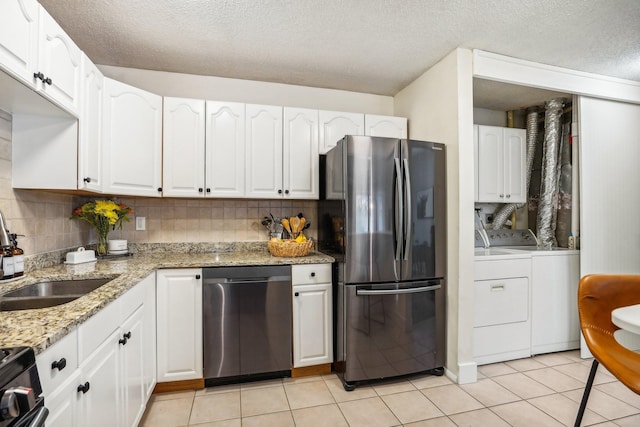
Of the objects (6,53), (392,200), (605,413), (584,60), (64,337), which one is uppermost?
(584,60)

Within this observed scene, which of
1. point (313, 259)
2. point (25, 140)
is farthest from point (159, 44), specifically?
point (313, 259)

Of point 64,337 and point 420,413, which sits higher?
point 64,337

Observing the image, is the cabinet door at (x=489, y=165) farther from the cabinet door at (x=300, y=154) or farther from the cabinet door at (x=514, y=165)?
the cabinet door at (x=300, y=154)

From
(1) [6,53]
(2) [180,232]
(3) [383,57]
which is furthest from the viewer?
(2) [180,232]

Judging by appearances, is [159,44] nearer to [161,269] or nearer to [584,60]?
[161,269]

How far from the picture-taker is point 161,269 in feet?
6.91

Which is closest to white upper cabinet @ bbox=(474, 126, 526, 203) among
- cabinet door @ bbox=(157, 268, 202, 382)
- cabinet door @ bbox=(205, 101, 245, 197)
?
cabinet door @ bbox=(205, 101, 245, 197)

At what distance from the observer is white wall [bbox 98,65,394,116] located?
266 cm

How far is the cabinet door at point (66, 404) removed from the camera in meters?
0.91

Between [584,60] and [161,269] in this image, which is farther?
[584,60]

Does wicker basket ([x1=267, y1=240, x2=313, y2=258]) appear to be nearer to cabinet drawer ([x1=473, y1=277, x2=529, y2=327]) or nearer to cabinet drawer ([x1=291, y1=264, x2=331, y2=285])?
cabinet drawer ([x1=291, y1=264, x2=331, y2=285])

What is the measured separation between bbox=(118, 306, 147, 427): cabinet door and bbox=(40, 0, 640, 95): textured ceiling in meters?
1.77

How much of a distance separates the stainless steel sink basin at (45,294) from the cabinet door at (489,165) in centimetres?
317

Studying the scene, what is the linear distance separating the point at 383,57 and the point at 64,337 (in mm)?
2506
